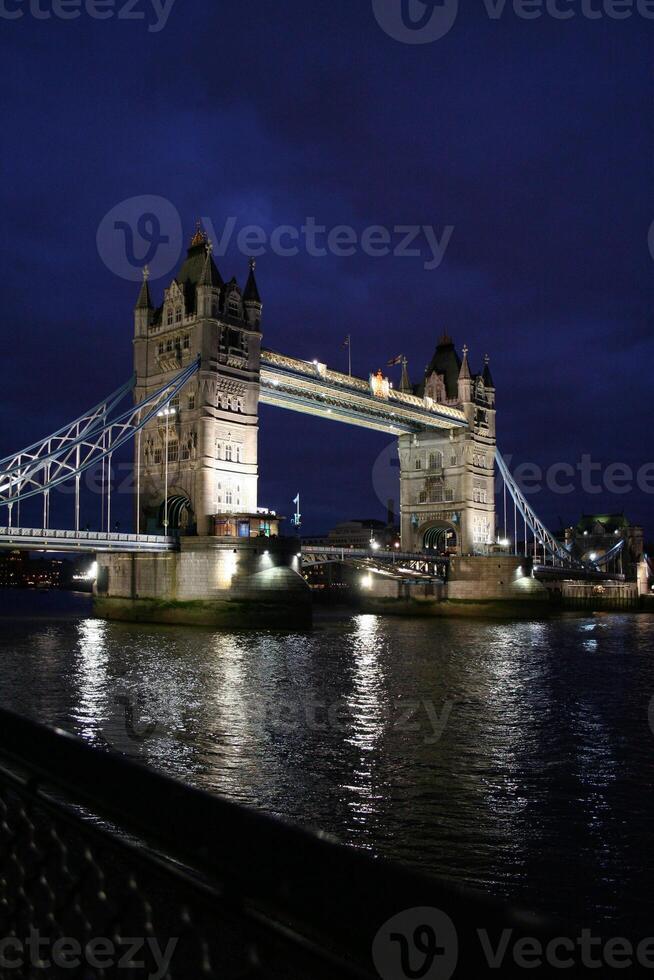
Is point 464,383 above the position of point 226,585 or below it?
above

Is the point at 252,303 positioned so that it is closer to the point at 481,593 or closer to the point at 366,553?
the point at 366,553

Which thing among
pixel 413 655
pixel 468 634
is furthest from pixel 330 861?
pixel 468 634

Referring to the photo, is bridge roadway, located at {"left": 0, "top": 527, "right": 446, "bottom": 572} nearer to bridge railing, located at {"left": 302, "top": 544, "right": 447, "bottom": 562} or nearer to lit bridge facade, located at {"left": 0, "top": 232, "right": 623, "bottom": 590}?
lit bridge facade, located at {"left": 0, "top": 232, "right": 623, "bottom": 590}

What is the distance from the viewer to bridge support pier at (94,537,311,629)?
40.2 m

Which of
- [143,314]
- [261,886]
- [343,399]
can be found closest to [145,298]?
[143,314]

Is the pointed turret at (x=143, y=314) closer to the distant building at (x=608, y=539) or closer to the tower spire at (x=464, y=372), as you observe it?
the tower spire at (x=464, y=372)

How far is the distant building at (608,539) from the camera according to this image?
100625 mm

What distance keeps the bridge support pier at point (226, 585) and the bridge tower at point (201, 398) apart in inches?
116

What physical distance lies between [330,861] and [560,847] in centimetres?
850

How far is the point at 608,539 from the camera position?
349 feet

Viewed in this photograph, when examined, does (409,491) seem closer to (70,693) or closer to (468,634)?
(468,634)

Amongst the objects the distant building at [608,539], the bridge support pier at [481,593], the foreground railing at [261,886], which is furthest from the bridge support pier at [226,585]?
the distant building at [608,539]

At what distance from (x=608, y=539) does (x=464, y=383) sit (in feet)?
150

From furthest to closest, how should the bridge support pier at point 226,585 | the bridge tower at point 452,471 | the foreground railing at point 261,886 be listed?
the bridge tower at point 452,471 < the bridge support pier at point 226,585 < the foreground railing at point 261,886
